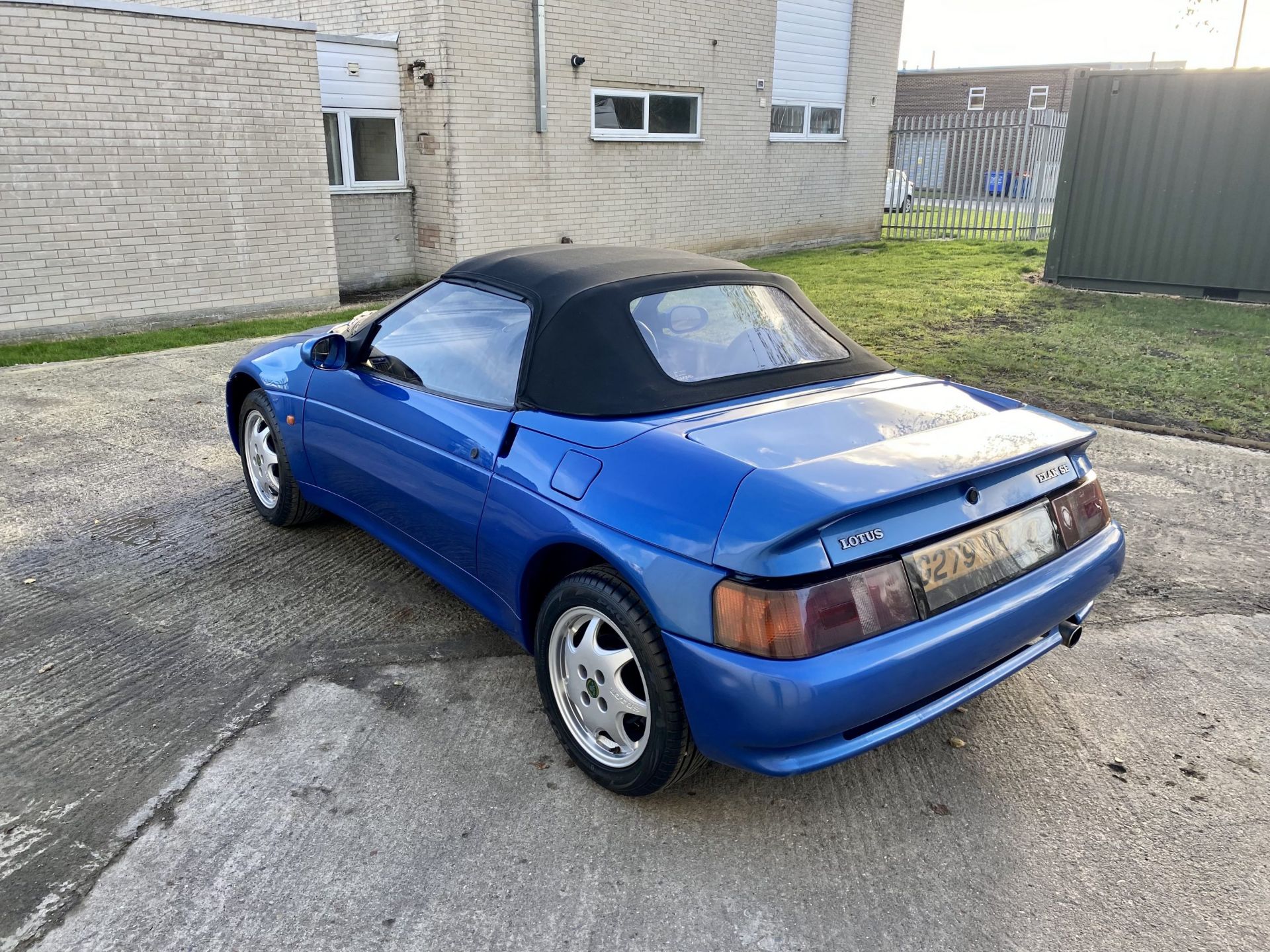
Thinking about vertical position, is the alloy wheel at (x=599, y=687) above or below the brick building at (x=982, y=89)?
below

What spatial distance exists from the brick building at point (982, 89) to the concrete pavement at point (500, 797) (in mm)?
46171

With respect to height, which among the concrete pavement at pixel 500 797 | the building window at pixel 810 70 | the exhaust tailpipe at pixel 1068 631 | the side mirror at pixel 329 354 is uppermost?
the building window at pixel 810 70

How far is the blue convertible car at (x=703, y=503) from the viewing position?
8.05 ft

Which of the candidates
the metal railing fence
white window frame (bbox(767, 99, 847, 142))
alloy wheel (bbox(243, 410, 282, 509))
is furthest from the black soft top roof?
the metal railing fence

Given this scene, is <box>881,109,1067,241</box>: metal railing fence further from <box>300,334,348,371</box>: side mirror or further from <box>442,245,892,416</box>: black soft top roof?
<box>300,334,348,371</box>: side mirror

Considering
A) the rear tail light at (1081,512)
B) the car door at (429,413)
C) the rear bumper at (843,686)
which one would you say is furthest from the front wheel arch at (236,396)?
the rear tail light at (1081,512)

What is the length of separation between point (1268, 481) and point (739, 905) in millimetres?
4714

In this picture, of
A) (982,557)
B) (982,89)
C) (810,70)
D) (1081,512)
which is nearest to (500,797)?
(982,557)

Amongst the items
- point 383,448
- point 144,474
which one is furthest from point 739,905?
point 144,474

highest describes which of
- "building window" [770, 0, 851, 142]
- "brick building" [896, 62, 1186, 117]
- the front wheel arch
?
"brick building" [896, 62, 1186, 117]

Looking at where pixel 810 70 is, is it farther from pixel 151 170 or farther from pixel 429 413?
pixel 429 413

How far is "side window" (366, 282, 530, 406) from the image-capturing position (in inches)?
134

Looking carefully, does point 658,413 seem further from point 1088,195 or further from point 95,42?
point 1088,195

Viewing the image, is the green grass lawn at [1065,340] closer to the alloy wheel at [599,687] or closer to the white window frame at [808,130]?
the white window frame at [808,130]
